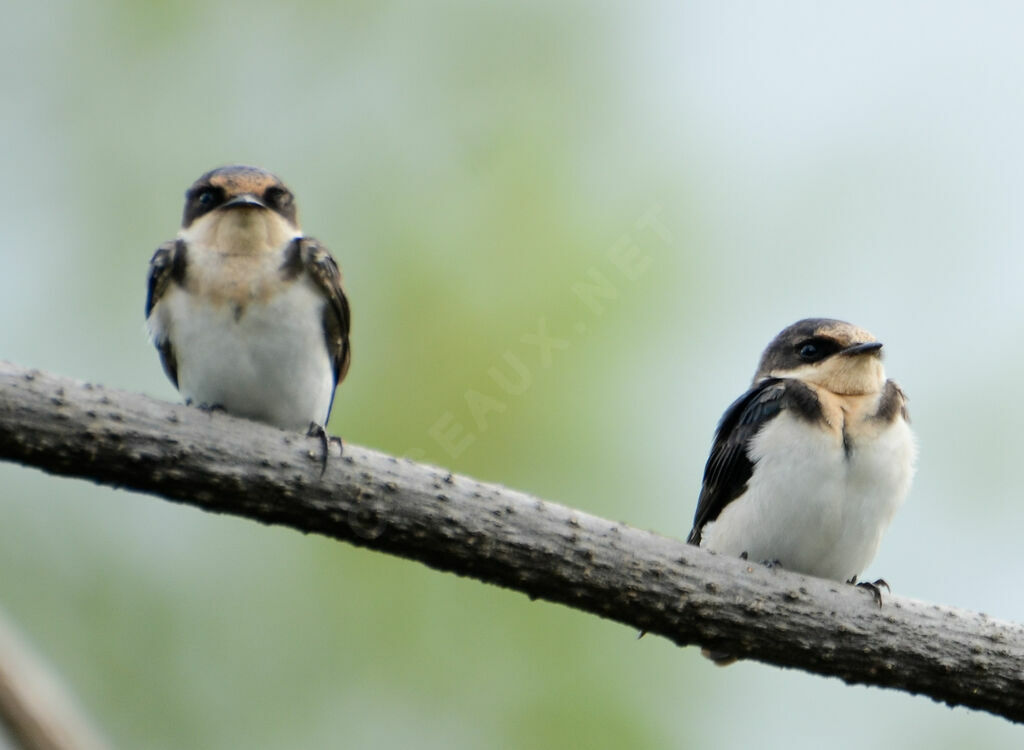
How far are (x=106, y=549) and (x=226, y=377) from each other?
442 centimetres

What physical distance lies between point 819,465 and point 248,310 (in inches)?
87.0

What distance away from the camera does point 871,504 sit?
4777 mm

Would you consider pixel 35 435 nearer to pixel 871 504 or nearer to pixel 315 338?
pixel 315 338

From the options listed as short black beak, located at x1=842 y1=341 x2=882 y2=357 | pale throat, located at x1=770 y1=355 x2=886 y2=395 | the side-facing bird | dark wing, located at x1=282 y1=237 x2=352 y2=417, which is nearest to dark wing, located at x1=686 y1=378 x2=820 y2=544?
the side-facing bird

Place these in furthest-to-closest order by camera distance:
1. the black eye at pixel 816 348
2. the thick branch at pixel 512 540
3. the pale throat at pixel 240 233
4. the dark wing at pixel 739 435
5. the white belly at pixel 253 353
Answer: the black eye at pixel 816 348
the dark wing at pixel 739 435
the pale throat at pixel 240 233
the white belly at pixel 253 353
the thick branch at pixel 512 540

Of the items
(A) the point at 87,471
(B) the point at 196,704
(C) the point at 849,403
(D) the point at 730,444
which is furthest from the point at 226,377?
(B) the point at 196,704

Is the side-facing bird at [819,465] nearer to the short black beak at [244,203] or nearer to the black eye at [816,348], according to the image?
the black eye at [816,348]

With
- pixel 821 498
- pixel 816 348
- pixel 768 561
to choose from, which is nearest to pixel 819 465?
pixel 821 498

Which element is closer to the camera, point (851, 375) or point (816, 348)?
point (851, 375)

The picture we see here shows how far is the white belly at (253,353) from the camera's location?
14.5 feet

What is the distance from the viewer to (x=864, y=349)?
498 centimetres

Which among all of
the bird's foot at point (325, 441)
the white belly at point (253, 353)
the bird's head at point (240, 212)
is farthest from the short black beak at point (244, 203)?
the bird's foot at point (325, 441)

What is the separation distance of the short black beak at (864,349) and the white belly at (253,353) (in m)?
2.13

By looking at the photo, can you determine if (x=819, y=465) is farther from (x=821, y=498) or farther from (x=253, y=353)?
(x=253, y=353)
